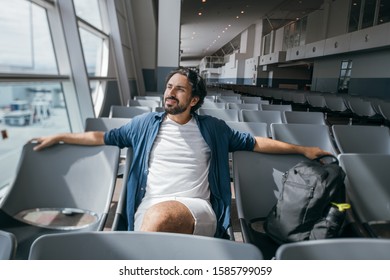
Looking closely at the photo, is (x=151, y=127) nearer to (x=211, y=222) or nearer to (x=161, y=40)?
(x=211, y=222)

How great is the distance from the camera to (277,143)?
173cm

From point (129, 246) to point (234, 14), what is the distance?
20.2m

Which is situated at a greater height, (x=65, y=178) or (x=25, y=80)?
(x=25, y=80)

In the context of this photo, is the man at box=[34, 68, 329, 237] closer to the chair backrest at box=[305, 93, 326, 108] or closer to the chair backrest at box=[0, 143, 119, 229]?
the chair backrest at box=[0, 143, 119, 229]

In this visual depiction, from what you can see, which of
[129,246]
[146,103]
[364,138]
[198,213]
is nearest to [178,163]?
[198,213]

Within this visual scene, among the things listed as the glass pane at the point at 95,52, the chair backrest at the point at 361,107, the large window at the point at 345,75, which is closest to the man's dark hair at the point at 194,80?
the glass pane at the point at 95,52

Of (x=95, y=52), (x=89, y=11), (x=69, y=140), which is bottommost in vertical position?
(x=69, y=140)

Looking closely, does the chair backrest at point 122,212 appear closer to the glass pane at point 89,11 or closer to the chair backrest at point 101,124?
the chair backrest at point 101,124

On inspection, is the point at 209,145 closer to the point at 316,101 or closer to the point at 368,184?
the point at 368,184

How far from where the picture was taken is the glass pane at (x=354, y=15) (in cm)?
1202

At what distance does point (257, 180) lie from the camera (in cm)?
169

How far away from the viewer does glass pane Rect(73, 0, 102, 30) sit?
14.9 ft

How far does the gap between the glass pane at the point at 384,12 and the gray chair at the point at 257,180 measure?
35.4 ft
